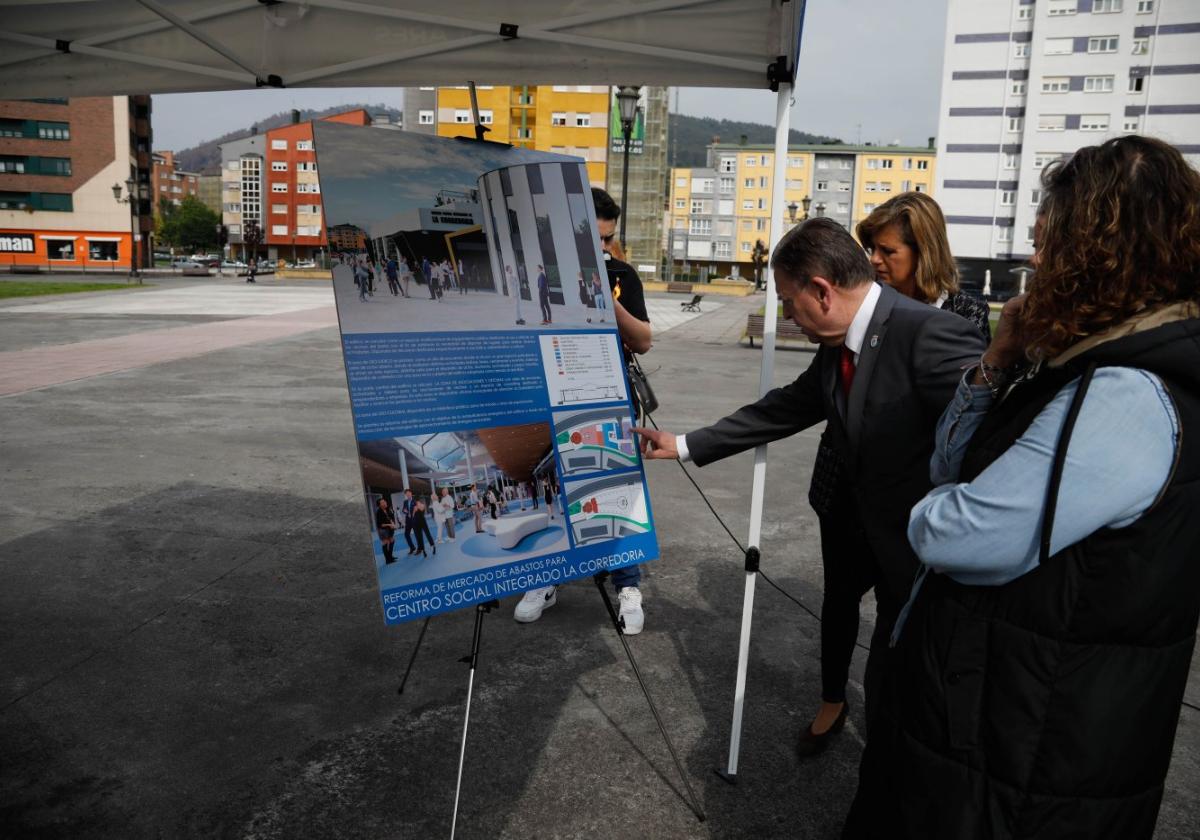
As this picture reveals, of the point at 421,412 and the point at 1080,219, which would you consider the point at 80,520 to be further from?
the point at 1080,219

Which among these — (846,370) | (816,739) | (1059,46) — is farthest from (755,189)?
(846,370)

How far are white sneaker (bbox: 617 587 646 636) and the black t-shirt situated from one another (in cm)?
130

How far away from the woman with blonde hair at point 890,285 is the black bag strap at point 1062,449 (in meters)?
1.56

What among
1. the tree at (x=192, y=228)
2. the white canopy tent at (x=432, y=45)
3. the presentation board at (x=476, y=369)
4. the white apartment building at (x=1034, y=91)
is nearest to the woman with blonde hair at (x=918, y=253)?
the white canopy tent at (x=432, y=45)

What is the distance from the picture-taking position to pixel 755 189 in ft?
323

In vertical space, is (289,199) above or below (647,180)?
above

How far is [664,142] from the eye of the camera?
69.2m

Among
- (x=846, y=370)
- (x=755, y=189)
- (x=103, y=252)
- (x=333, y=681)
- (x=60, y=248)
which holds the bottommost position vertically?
(x=333, y=681)

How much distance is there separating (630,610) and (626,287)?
1532 mm

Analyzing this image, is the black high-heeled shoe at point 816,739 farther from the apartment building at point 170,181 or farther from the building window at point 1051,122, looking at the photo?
the apartment building at point 170,181

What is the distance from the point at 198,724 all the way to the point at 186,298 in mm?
29950

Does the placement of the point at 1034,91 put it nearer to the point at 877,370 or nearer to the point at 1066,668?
the point at 877,370

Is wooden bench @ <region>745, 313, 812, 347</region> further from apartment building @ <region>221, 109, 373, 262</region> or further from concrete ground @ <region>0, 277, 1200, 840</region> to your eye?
apartment building @ <region>221, 109, 373, 262</region>

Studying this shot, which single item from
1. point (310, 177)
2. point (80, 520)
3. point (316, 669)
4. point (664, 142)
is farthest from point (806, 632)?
point (310, 177)
